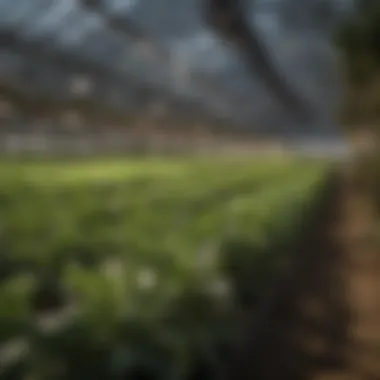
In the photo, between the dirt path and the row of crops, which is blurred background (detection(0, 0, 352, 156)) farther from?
the dirt path

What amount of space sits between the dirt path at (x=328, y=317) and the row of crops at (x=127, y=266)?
71 mm

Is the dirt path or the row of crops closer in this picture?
the row of crops

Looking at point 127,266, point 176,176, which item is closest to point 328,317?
point 176,176

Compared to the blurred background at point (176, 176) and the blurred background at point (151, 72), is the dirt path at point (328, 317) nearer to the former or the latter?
the blurred background at point (176, 176)

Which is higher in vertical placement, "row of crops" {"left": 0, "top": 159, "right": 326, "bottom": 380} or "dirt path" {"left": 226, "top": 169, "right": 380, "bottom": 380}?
"row of crops" {"left": 0, "top": 159, "right": 326, "bottom": 380}

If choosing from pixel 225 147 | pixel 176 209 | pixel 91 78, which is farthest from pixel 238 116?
pixel 91 78

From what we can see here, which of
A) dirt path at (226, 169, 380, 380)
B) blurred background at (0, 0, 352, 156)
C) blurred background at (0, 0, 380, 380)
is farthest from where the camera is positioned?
dirt path at (226, 169, 380, 380)

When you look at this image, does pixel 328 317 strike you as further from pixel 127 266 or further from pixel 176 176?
pixel 127 266

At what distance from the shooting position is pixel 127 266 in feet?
4.53

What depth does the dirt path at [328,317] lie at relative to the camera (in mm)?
1646

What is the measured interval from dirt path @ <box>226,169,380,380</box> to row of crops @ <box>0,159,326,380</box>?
7 centimetres

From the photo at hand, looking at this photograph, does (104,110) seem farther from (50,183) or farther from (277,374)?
(277,374)

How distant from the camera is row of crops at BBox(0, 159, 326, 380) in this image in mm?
1146

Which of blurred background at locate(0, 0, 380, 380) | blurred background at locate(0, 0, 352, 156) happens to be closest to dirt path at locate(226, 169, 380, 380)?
blurred background at locate(0, 0, 380, 380)
